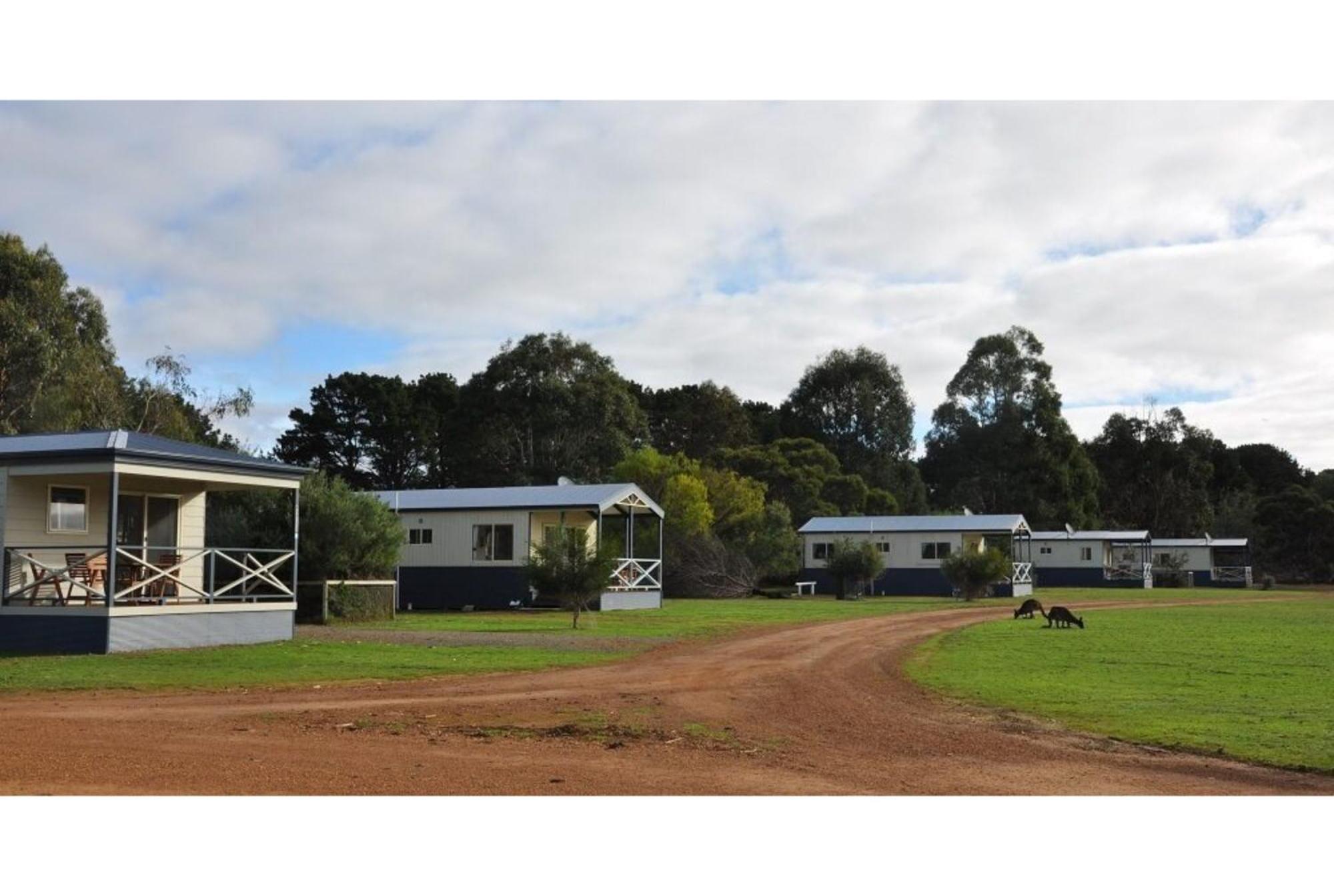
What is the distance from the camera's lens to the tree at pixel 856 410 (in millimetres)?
75312

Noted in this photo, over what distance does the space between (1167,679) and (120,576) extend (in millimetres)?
16171

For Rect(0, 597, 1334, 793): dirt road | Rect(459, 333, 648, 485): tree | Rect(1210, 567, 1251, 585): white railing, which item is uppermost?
Rect(459, 333, 648, 485): tree

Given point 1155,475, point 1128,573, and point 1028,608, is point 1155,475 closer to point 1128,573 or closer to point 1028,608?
point 1128,573

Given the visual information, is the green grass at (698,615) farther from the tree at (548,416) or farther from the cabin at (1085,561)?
the tree at (548,416)

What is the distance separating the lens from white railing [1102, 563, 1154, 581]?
59344 mm

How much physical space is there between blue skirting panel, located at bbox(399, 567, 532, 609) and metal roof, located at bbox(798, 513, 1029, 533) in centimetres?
2097

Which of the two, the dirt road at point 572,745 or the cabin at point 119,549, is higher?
the cabin at point 119,549

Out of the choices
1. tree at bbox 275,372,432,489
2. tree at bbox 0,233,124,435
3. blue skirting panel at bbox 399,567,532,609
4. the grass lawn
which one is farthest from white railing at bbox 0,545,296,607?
tree at bbox 275,372,432,489

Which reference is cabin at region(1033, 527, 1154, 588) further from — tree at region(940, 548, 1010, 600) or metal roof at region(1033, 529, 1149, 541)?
tree at region(940, 548, 1010, 600)

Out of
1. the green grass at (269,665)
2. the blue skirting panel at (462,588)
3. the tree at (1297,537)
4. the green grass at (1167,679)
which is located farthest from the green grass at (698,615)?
the tree at (1297,537)

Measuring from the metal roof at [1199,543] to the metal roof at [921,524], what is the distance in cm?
2000

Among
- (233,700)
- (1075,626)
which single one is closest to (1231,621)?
(1075,626)

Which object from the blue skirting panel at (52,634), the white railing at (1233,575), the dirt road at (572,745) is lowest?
the white railing at (1233,575)

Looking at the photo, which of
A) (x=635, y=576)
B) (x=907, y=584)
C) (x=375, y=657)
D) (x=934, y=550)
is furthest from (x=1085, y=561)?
(x=375, y=657)
